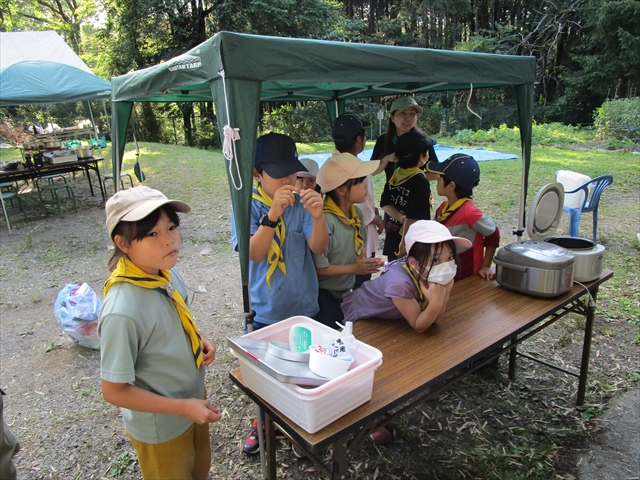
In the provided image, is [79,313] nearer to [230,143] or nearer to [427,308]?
[230,143]

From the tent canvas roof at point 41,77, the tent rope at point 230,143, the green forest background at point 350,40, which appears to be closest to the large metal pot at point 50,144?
the tent canvas roof at point 41,77

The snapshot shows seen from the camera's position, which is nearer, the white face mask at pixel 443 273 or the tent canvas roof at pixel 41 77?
the white face mask at pixel 443 273

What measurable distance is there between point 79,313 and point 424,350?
291cm

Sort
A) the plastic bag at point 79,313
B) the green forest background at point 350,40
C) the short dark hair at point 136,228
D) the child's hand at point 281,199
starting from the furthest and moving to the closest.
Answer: the green forest background at point 350,40
the plastic bag at point 79,313
the child's hand at point 281,199
the short dark hair at point 136,228

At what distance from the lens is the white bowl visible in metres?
1.26

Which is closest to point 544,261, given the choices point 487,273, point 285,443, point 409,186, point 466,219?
point 487,273

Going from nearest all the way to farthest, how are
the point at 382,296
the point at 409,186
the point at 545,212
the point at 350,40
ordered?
the point at 382,296 < the point at 545,212 < the point at 409,186 < the point at 350,40

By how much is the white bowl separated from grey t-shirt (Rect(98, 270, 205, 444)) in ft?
1.65

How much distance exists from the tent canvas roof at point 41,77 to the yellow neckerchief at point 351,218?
7865 millimetres

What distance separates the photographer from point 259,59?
1.72 meters

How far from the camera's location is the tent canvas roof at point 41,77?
7812 mm

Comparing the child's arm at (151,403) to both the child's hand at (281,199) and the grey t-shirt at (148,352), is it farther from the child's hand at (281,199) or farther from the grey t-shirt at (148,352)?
the child's hand at (281,199)

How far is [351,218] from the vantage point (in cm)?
233

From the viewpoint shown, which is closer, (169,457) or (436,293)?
(169,457)
